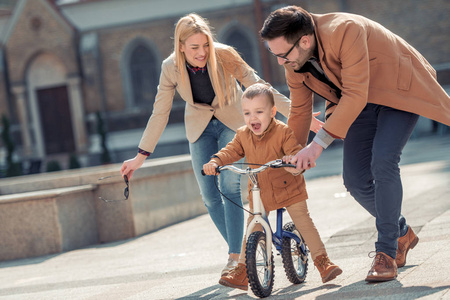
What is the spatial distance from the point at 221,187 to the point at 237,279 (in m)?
1.02

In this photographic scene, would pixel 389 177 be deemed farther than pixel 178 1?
No

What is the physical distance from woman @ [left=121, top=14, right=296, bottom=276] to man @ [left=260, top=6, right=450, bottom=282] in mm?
812

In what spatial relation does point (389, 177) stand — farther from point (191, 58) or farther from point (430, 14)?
point (430, 14)

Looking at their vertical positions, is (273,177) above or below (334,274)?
above

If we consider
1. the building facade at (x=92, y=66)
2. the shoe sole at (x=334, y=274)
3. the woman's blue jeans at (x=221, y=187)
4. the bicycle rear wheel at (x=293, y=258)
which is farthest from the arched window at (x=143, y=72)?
the shoe sole at (x=334, y=274)

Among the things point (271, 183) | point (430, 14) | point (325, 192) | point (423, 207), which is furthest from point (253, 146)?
point (430, 14)

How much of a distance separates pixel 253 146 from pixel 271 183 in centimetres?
28

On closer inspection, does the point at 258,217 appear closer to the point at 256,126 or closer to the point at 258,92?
the point at 256,126

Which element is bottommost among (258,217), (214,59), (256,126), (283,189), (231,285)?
(231,285)

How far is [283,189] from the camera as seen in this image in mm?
4816

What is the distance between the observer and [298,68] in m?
4.64

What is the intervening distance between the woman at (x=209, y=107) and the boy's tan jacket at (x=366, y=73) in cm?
85

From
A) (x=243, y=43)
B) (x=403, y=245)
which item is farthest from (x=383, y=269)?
(x=243, y=43)

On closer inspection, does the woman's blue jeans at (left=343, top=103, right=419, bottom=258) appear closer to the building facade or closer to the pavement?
the pavement
